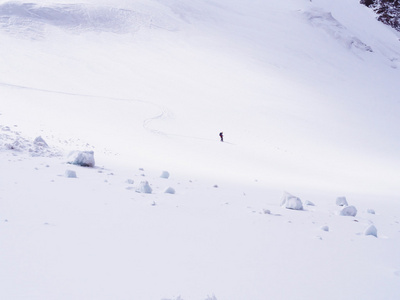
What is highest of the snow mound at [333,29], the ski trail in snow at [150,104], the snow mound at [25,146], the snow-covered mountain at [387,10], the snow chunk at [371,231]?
the snow-covered mountain at [387,10]

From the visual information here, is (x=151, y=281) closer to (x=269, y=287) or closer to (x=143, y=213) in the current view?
(x=269, y=287)

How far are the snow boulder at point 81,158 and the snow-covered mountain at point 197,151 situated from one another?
0.20 feet

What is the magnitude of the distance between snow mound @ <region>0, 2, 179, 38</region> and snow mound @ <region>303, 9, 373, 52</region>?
2327 centimetres

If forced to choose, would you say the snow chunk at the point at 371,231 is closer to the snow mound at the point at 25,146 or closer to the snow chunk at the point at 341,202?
the snow chunk at the point at 341,202

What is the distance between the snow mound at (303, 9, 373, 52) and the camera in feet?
161

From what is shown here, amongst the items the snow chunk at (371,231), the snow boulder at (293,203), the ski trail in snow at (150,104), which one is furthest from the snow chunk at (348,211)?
the ski trail in snow at (150,104)

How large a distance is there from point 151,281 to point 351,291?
4.56 feet

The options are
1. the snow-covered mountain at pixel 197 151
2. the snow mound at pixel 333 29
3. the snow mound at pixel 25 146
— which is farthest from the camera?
the snow mound at pixel 333 29

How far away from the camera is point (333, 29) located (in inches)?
1999

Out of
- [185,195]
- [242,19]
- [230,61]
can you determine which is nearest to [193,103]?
[230,61]

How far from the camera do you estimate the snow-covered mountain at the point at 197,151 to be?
256 cm

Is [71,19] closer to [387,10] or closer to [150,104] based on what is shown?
Answer: [150,104]

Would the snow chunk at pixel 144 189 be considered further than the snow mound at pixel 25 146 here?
No

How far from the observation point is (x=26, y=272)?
84.5 inches
